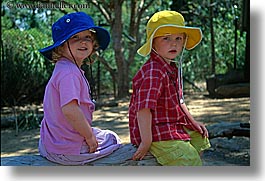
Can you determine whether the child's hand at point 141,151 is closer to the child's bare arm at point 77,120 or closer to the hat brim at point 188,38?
the child's bare arm at point 77,120

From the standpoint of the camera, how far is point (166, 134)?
6.11 ft

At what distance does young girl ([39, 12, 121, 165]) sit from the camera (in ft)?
5.96

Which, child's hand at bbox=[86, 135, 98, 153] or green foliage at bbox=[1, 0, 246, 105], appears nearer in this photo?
child's hand at bbox=[86, 135, 98, 153]

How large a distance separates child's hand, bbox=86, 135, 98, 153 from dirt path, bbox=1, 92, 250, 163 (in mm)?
1831

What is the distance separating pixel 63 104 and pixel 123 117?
300 centimetres

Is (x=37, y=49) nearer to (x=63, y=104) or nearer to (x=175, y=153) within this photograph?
(x=63, y=104)

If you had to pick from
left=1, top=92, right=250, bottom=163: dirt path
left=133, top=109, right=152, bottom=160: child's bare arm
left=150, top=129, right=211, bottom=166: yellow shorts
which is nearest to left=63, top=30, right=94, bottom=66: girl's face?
left=133, top=109, right=152, bottom=160: child's bare arm

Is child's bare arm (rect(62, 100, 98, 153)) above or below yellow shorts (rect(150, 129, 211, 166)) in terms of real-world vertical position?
above

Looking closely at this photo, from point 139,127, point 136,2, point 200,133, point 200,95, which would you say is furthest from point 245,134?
point 200,95

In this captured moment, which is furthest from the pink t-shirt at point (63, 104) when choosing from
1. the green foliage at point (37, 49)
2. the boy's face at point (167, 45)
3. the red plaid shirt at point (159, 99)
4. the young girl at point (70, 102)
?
the green foliage at point (37, 49)

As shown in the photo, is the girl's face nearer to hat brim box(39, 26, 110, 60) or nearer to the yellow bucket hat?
hat brim box(39, 26, 110, 60)

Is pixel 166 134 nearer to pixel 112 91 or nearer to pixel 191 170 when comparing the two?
pixel 191 170

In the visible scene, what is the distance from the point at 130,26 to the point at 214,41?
3.79 ft

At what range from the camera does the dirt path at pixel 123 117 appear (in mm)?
4121
